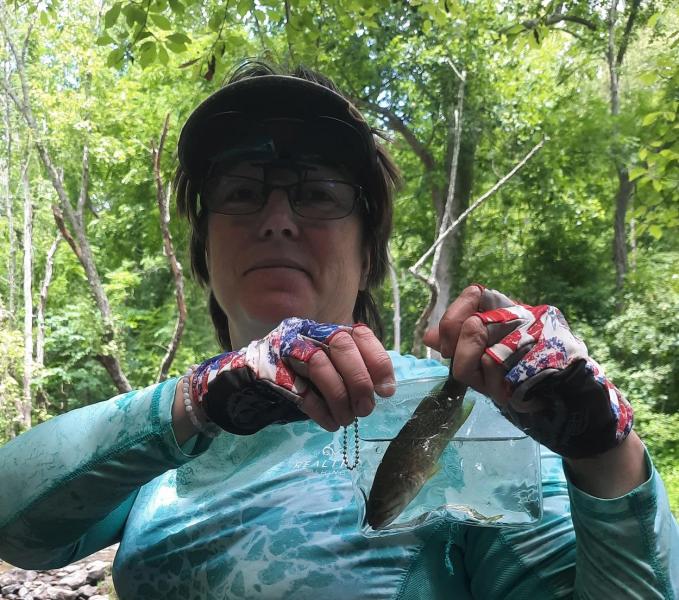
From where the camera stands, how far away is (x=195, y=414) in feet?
2.47

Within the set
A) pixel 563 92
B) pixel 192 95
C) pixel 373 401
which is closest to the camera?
pixel 373 401

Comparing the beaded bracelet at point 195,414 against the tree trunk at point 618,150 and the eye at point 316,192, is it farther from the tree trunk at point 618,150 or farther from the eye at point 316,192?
the tree trunk at point 618,150

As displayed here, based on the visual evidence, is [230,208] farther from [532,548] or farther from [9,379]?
[9,379]

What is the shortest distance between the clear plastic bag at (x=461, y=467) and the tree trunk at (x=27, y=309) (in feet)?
26.0

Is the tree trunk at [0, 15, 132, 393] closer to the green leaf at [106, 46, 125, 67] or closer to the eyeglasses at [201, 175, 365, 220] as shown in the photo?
the green leaf at [106, 46, 125, 67]

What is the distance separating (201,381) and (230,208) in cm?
55

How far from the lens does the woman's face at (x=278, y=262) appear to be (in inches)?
44.6

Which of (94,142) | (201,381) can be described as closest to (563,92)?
(94,142)

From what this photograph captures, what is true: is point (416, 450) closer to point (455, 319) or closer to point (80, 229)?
point (455, 319)

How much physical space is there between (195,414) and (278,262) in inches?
17.5

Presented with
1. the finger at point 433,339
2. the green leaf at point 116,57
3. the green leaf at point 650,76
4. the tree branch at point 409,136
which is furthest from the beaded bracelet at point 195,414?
the tree branch at point 409,136

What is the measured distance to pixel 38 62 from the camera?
875 cm

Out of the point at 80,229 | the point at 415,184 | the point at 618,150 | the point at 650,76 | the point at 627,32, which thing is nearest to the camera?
the point at 650,76

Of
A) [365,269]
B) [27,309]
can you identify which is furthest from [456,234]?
[365,269]
